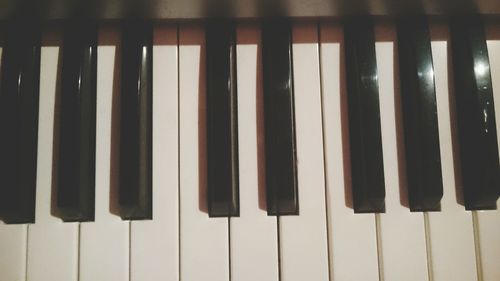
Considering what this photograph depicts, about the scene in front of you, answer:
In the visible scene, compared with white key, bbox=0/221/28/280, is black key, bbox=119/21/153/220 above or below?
above

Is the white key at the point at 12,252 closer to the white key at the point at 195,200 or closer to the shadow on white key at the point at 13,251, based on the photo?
the shadow on white key at the point at 13,251

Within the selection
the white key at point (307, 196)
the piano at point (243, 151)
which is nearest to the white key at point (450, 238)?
the piano at point (243, 151)

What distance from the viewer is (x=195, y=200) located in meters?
0.75

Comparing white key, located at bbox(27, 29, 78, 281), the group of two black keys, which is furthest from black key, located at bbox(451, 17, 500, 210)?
white key, located at bbox(27, 29, 78, 281)

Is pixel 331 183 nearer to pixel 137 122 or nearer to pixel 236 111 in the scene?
pixel 236 111

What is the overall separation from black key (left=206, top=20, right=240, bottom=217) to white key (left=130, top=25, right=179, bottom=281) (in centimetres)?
6

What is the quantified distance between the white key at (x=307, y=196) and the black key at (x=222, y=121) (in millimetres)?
97

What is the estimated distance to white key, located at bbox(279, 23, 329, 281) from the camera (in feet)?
2.44

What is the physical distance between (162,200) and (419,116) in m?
0.42

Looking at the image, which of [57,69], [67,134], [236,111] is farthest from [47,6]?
[236,111]

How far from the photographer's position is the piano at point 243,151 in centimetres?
74

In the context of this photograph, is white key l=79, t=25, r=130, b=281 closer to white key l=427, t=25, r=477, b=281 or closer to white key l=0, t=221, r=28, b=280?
white key l=0, t=221, r=28, b=280

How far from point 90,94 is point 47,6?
0.15 m

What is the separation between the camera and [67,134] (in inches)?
29.1
